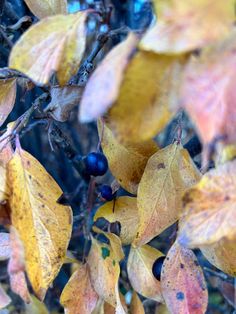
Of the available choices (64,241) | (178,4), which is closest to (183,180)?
(64,241)

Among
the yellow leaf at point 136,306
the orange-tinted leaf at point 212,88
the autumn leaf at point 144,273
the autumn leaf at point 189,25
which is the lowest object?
the yellow leaf at point 136,306

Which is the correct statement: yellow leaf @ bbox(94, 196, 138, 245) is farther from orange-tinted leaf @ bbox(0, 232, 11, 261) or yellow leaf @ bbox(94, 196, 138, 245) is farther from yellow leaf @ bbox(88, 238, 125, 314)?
orange-tinted leaf @ bbox(0, 232, 11, 261)

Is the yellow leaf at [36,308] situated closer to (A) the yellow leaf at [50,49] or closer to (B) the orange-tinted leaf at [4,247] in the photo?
(B) the orange-tinted leaf at [4,247]

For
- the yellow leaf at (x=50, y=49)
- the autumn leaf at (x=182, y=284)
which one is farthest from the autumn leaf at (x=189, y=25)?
the autumn leaf at (x=182, y=284)

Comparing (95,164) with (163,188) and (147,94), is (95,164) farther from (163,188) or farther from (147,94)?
(147,94)

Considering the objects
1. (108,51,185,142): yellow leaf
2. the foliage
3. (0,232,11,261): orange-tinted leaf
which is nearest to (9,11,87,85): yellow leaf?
the foliage

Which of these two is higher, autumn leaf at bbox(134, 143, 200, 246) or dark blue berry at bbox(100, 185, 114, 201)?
autumn leaf at bbox(134, 143, 200, 246)
